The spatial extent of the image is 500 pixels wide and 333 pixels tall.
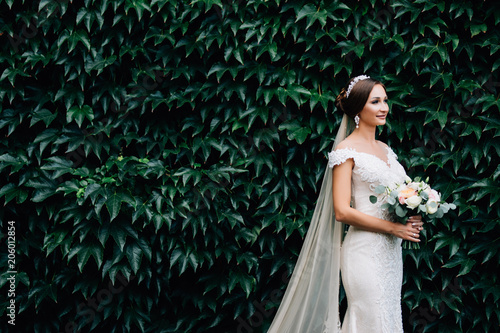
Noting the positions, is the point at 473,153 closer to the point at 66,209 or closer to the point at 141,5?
the point at 141,5

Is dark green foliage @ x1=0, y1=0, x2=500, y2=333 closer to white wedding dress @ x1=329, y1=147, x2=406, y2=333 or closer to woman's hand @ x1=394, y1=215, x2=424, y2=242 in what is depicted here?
white wedding dress @ x1=329, y1=147, x2=406, y2=333

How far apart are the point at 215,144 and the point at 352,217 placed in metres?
1.10

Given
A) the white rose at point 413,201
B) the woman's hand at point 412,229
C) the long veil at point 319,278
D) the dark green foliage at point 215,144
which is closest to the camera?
the white rose at point 413,201

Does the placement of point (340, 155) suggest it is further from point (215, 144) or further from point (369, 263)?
point (215, 144)

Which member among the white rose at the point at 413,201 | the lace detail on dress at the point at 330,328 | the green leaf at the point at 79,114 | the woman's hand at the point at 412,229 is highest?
the white rose at the point at 413,201

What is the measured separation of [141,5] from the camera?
3061 mm

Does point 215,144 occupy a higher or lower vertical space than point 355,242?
higher

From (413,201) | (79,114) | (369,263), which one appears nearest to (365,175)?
(413,201)

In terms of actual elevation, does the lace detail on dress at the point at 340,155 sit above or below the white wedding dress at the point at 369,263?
above

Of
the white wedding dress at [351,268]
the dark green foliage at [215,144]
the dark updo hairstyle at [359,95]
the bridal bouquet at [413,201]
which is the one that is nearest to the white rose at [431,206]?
the bridal bouquet at [413,201]

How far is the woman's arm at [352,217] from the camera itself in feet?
7.87

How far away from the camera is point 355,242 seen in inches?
99.7

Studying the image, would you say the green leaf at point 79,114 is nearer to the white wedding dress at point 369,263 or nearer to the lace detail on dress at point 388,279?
the white wedding dress at point 369,263

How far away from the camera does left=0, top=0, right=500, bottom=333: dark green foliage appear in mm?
3023
